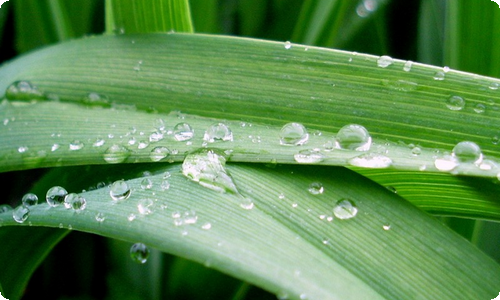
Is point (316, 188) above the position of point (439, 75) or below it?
below

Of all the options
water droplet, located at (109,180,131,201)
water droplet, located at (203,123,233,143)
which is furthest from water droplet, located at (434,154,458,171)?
water droplet, located at (109,180,131,201)

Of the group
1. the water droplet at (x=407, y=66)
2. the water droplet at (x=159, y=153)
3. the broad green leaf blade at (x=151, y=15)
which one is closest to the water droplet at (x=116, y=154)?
the water droplet at (x=159, y=153)

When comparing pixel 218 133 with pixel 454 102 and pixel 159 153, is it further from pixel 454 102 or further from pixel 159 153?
pixel 454 102

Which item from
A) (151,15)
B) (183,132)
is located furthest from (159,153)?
(151,15)

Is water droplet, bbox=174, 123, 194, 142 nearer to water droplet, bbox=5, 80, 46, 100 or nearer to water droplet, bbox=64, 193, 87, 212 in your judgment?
water droplet, bbox=64, 193, 87, 212

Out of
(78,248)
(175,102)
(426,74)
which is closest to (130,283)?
(78,248)

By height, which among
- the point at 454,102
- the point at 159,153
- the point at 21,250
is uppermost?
the point at 454,102

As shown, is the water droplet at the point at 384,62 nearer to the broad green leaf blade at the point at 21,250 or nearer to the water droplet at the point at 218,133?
the water droplet at the point at 218,133
